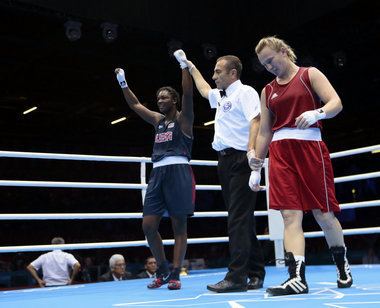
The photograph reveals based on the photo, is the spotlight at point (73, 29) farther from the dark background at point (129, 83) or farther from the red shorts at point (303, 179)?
the red shorts at point (303, 179)

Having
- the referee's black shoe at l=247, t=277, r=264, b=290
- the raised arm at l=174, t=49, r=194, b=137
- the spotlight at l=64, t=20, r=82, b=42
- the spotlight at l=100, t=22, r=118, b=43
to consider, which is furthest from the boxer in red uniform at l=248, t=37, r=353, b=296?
the spotlight at l=64, t=20, r=82, b=42

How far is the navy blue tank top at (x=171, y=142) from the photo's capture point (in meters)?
3.05

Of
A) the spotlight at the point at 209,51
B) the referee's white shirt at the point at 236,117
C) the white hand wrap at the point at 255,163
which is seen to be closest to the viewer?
the white hand wrap at the point at 255,163

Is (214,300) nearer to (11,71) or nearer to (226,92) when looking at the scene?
(226,92)

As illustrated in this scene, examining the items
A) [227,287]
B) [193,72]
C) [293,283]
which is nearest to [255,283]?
[227,287]

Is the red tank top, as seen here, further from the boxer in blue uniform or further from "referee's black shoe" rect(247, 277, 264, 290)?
"referee's black shoe" rect(247, 277, 264, 290)

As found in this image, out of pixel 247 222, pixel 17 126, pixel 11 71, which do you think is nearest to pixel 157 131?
pixel 247 222

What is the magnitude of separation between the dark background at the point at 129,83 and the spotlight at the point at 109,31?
0.18m

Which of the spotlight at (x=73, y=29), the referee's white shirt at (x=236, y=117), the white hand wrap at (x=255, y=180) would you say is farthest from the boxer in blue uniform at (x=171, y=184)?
the spotlight at (x=73, y=29)

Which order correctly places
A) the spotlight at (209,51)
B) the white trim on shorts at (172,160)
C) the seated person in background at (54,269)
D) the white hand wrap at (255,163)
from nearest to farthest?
the white hand wrap at (255,163) < the white trim on shorts at (172,160) < the seated person in background at (54,269) < the spotlight at (209,51)

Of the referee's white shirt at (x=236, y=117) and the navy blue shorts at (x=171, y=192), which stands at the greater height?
the referee's white shirt at (x=236, y=117)

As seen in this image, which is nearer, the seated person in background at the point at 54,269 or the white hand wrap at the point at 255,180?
the white hand wrap at the point at 255,180

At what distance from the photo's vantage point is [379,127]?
1542cm

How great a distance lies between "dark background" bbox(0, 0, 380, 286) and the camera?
254 inches
